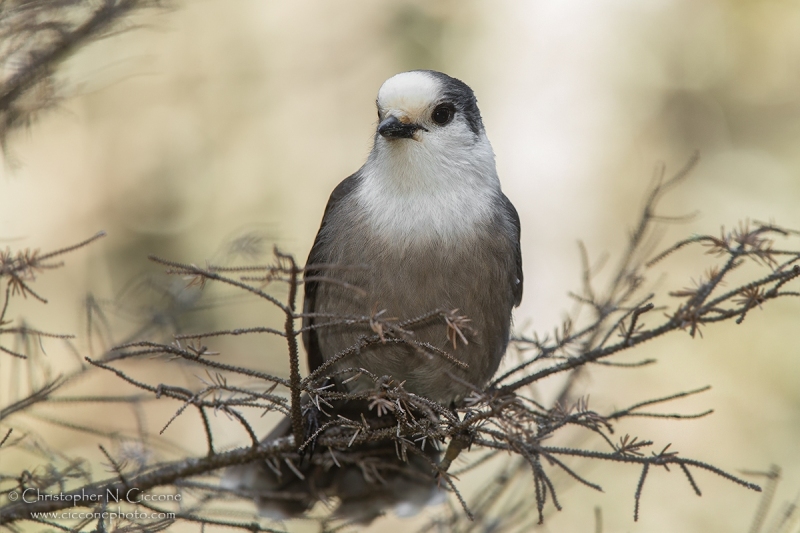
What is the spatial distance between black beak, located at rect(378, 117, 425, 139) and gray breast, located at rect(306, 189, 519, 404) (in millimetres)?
380

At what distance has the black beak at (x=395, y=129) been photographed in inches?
124

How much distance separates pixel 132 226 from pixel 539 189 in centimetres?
291

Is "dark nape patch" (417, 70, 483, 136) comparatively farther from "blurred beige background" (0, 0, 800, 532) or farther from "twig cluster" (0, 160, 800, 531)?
"blurred beige background" (0, 0, 800, 532)

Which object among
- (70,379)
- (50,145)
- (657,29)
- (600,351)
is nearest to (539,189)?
(657,29)

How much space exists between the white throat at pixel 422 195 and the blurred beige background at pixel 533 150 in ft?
7.83

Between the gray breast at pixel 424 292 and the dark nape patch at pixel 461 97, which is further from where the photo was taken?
the dark nape patch at pixel 461 97

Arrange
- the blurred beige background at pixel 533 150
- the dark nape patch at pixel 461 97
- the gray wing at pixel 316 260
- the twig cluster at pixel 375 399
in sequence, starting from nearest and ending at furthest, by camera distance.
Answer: the twig cluster at pixel 375 399 < the dark nape patch at pixel 461 97 < the gray wing at pixel 316 260 < the blurred beige background at pixel 533 150

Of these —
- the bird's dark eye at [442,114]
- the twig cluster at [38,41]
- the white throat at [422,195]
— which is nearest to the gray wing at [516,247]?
the white throat at [422,195]

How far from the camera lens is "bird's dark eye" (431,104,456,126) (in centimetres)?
333

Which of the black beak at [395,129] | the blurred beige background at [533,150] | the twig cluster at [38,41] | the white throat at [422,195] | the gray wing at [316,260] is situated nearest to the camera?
Answer: the twig cluster at [38,41]

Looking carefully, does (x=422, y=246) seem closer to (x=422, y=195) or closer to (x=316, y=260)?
(x=422, y=195)

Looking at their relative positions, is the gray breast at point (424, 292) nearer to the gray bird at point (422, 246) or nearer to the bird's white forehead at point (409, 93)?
the gray bird at point (422, 246)

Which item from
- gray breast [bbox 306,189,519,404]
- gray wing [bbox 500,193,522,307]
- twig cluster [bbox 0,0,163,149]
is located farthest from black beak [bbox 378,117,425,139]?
twig cluster [bbox 0,0,163,149]

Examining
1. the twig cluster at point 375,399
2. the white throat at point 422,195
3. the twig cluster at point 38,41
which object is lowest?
the twig cluster at point 375,399
